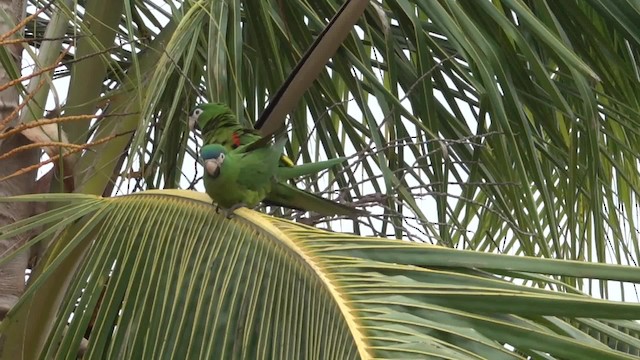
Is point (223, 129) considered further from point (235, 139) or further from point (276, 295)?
point (276, 295)

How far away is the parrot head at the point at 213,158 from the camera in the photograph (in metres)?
1.19

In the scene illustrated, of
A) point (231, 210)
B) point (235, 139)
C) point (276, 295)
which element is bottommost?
point (276, 295)

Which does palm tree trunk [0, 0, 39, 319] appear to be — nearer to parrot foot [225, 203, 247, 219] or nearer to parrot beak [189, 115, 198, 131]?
parrot beak [189, 115, 198, 131]

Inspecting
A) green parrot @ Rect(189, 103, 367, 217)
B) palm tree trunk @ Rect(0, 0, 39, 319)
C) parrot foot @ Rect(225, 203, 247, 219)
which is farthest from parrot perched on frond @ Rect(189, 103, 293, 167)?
palm tree trunk @ Rect(0, 0, 39, 319)

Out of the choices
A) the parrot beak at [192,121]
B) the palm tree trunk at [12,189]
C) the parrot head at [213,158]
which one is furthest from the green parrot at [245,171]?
the palm tree trunk at [12,189]

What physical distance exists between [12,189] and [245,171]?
1.50ft

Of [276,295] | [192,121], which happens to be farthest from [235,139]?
[276,295]

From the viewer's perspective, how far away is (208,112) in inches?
51.3

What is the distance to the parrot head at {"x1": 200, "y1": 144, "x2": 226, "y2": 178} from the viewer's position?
46.9 inches

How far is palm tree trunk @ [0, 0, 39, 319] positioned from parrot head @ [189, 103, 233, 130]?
0.33 m

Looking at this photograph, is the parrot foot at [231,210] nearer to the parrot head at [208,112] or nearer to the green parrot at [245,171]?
the green parrot at [245,171]

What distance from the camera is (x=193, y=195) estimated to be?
48.5 inches

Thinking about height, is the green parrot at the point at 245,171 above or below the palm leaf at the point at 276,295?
above

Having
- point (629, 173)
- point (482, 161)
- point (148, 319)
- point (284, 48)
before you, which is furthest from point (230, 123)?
point (629, 173)
